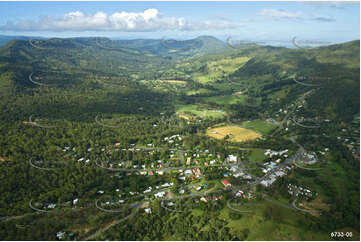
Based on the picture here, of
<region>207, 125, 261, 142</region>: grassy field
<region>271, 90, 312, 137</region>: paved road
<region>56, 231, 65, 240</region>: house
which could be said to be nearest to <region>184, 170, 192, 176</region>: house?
<region>207, 125, 261, 142</region>: grassy field

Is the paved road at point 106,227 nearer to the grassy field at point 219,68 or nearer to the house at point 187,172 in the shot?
the house at point 187,172

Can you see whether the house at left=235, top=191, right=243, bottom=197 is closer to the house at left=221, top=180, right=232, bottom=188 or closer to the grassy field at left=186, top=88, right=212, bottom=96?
the house at left=221, top=180, right=232, bottom=188

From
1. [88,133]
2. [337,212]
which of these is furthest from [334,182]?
[88,133]

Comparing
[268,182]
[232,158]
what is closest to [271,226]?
[268,182]

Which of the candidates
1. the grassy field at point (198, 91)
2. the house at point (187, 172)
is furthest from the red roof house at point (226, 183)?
the grassy field at point (198, 91)

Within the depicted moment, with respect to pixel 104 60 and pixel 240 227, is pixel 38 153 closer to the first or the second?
pixel 240 227
